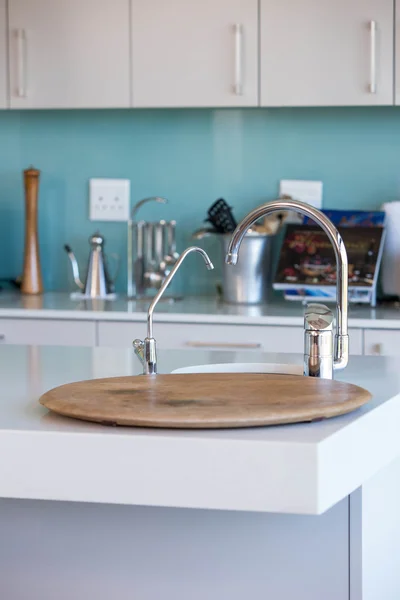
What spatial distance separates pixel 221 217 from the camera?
10.9ft

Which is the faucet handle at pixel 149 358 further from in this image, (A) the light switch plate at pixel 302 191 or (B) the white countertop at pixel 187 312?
(A) the light switch plate at pixel 302 191

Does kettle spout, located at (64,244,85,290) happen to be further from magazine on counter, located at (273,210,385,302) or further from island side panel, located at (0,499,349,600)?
island side panel, located at (0,499,349,600)

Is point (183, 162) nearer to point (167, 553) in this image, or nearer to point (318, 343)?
point (318, 343)

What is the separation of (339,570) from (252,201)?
2.21m

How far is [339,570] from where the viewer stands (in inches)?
61.0

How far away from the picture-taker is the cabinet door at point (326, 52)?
10.3 feet

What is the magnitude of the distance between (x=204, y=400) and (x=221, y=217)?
1897 millimetres

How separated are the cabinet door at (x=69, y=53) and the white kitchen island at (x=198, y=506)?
1714 millimetres

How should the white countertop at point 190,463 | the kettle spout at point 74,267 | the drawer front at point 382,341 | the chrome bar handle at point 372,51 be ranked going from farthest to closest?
the kettle spout at point 74,267, the chrome bar handle at point 372,51, the drawer front at point 382,341, the white countertop at point 190,463

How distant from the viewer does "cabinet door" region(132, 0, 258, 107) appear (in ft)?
10.6

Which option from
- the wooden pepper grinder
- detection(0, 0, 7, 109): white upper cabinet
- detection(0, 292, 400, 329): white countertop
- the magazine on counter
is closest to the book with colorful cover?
the magazine on counter

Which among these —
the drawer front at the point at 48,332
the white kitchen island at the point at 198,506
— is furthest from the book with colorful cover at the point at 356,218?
the white kitchen island at the point at 198,506

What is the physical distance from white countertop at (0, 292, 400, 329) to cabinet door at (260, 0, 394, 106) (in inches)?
26.2

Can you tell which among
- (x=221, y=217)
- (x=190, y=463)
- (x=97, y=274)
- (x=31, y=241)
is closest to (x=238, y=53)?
(x=221, y=217)
